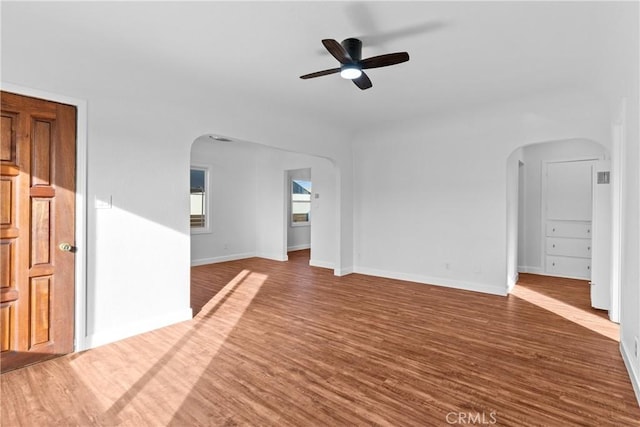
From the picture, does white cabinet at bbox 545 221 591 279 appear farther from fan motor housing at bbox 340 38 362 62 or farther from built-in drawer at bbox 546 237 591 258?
fan motor housing at bbox 340 38 362 62

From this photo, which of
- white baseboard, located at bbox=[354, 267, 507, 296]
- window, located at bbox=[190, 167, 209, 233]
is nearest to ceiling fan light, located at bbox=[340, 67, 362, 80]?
white baseboard, located at bbox=[354, 267, 507, 296]

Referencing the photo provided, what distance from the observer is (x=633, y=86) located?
229cm

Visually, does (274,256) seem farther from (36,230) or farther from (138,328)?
(36,230)

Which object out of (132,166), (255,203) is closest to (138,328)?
(132,166)

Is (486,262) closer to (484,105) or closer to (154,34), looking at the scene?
(484,105)

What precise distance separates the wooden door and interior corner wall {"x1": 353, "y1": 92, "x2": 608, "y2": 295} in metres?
4.56

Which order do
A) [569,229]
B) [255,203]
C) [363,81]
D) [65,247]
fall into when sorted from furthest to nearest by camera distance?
[255,203] < [569,229] < [363,81] < [65,247]

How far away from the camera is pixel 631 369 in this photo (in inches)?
94.0

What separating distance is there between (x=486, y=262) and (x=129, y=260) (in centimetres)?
473

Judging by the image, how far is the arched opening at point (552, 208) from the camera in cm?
563

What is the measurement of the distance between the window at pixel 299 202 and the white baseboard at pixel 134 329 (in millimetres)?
5895

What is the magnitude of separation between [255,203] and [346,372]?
6141 millimetres

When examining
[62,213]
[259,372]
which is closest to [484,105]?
[259,372]

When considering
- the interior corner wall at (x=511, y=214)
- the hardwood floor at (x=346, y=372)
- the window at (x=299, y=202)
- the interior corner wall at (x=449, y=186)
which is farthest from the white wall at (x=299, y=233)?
the interior corner wall at (x=511, y=214)
